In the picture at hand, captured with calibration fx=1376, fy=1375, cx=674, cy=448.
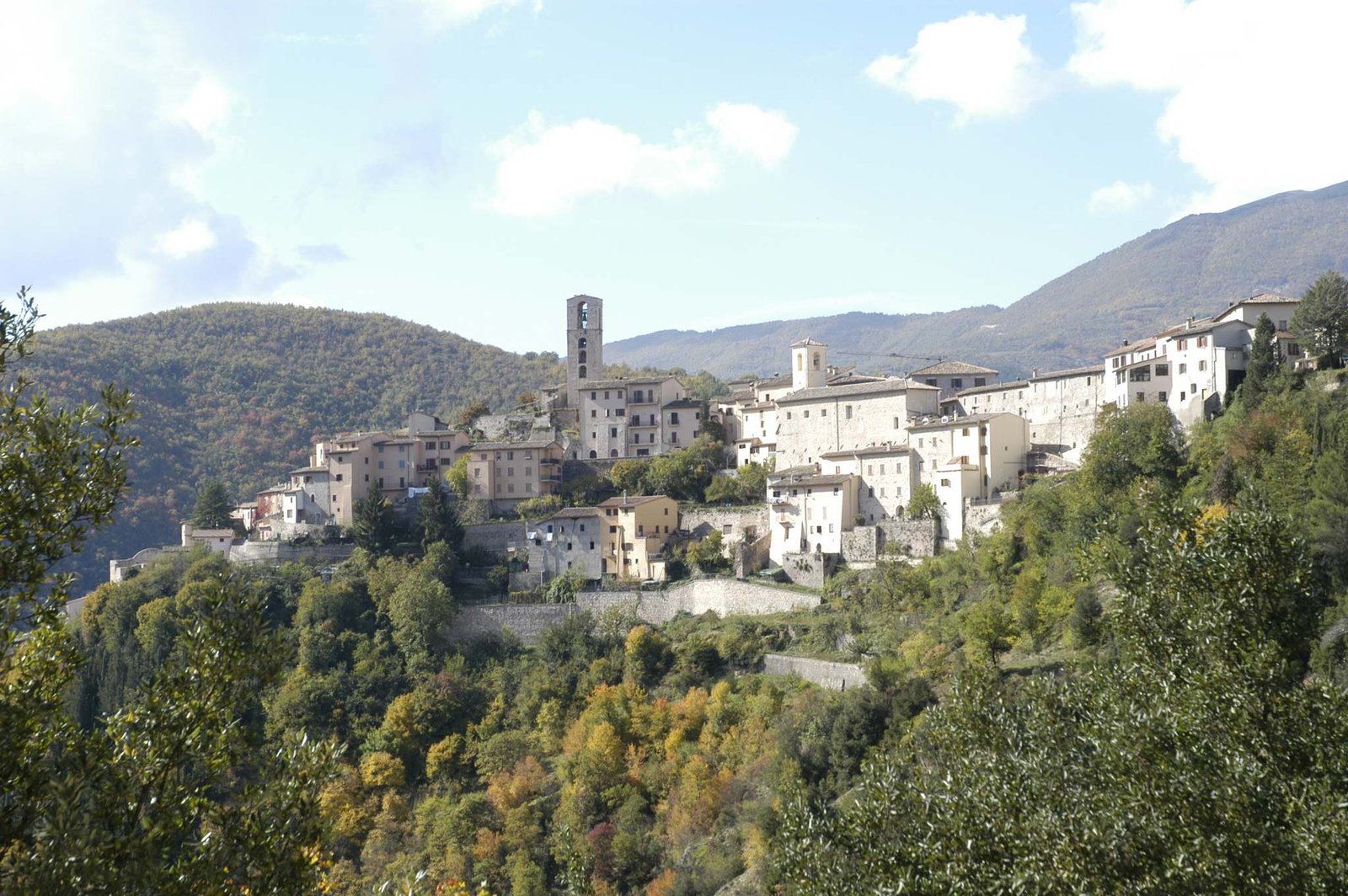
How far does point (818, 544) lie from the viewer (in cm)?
5038

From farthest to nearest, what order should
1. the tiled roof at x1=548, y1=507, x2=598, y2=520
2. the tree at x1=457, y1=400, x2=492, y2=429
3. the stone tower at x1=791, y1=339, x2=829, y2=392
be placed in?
1. the tree at x1=457, y1=400, x2=492, y2=429
2. the stone tower at x1=791, y1=339, x2=829, y2=392
3. the tiled roof at x1=548, y1=507, x2=598, y2=520

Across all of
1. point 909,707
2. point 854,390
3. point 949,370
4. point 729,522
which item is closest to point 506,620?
point 729,522

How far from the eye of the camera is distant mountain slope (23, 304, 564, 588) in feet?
304

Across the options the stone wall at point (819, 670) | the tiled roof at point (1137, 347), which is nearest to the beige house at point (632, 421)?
the tiled roof at point (1137, 347)

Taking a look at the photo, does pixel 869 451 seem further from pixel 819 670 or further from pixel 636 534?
pixel 819 670

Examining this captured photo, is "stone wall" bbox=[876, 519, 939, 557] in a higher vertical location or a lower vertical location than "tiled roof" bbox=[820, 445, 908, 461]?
lower

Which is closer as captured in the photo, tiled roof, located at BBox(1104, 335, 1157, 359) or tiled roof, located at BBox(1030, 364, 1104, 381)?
tiled roof, located at BBox(1104, 335, 1157, 359)

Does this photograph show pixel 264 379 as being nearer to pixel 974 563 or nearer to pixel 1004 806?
pixel 974 563

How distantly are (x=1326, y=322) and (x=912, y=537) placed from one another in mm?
14899

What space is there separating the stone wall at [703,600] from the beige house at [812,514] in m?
2.60

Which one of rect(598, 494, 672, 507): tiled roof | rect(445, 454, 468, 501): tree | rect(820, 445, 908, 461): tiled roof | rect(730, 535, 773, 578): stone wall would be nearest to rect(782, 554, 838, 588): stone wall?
rect(730, 535, 773, 578): stone wall

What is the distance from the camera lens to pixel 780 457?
191 feet

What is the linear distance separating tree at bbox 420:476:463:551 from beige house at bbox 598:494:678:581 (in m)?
6.71

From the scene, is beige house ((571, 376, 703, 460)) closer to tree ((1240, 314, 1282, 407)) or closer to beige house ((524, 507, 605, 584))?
beige house ((524, 507, 605, 584))
